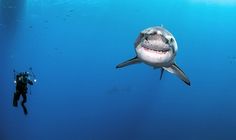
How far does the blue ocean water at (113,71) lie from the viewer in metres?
7.48

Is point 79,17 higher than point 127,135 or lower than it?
higher

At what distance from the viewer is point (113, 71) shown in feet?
25.4

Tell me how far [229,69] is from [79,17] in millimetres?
3407

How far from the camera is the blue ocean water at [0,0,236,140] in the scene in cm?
748

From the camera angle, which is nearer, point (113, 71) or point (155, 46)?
point (155, 46)

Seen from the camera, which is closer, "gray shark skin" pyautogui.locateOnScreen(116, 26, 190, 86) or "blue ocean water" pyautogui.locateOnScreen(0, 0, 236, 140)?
"gray shark skin" pyautogui.locateOnScreen(116, 26, 190, 86)

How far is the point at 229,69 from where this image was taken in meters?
7.59

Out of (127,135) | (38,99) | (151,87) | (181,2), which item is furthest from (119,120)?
(181,2)

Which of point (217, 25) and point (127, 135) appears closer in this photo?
point (217, 25)

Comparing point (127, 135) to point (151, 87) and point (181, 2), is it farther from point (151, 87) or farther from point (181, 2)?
point (181, 2)

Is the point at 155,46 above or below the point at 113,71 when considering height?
above

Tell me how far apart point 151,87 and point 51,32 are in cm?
250

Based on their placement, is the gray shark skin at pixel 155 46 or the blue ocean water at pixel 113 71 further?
the blue ocean water at pixel 113 71

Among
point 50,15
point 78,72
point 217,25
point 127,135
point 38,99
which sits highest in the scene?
point 50,15
